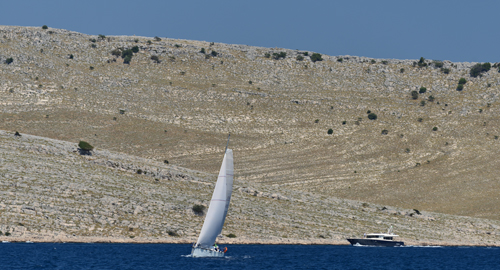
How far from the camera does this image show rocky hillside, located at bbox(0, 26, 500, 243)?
124 metres

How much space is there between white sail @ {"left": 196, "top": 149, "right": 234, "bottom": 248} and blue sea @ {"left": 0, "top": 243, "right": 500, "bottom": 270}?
281 centimetres

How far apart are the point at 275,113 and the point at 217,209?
91.2 metres

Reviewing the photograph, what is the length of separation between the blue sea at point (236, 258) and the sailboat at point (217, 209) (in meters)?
1.37

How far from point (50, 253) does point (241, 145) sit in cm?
7595

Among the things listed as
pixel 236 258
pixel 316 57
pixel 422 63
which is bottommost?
pixel 236 258

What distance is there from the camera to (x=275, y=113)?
14775 centimetres

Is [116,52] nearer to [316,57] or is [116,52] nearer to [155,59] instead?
[155,59]

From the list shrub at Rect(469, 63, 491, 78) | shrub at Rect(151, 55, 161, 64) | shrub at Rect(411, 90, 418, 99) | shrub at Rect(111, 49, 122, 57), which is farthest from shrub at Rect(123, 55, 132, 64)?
shrub at Rect(469, 63, 491, 78)

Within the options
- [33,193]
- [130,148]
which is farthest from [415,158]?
[33,193]

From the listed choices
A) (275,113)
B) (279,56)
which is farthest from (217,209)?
(279,56)

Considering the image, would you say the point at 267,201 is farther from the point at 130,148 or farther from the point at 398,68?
the point at 398,68

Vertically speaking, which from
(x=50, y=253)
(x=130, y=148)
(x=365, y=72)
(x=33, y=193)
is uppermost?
(x=365, y=72)

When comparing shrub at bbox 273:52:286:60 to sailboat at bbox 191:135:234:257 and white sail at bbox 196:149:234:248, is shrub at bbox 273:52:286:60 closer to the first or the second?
sailboat at bbox 191:135:234:257

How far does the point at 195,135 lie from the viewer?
13488cm
